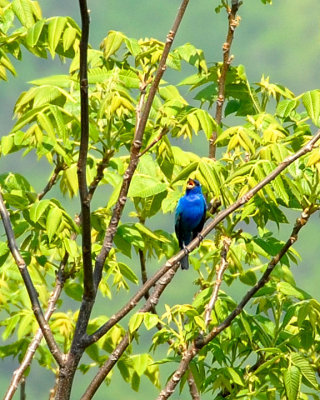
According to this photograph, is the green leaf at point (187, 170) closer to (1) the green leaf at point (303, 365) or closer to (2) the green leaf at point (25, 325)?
(1) the green leaf at point (303, 365)

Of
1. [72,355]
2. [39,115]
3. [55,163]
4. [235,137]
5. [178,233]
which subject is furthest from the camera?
[178,233]

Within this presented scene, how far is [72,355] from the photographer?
3924mm

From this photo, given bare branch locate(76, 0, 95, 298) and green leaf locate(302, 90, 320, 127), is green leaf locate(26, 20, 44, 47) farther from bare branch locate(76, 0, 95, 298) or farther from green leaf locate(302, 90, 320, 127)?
bare branch locate(76, 0, 95, 298)

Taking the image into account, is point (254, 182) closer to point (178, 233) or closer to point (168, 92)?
point (168, 92)

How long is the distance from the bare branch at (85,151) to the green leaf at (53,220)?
82 centimetres

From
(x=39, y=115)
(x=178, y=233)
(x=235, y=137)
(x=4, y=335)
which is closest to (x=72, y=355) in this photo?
(x=39, y=115)

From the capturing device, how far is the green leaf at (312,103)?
15.4 feet

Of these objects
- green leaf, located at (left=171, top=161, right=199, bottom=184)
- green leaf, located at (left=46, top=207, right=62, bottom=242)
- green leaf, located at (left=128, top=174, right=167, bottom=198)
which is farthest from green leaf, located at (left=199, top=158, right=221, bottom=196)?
green leaf, located at (left=46, top=207, right=62, bottom=242)

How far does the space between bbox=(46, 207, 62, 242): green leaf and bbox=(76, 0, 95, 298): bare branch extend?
82cm

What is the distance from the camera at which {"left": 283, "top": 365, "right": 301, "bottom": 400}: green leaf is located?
4.75 metres

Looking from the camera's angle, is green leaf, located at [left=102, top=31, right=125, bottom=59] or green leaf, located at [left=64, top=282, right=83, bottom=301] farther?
green leaf, located at [left=64, top=282, right=83, bottom=301]

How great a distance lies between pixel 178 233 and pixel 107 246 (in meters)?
3.21

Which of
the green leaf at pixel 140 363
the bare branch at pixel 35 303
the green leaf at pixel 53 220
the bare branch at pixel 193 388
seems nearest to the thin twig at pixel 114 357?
the bare branch at pixel 35 303

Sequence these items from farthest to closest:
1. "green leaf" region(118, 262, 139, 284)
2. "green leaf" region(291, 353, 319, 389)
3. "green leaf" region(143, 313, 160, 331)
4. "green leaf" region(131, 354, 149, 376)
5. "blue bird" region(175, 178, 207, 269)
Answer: "blue bird" region(175, 178, 207, 269) → "green leaf" region(131, 354, 149, 376) → "green leaf" region(118, 262, 139, 284) → "green leaf" region(291, 353, 319, 389) → "green leaf" region(143, 313, 160, 331)
